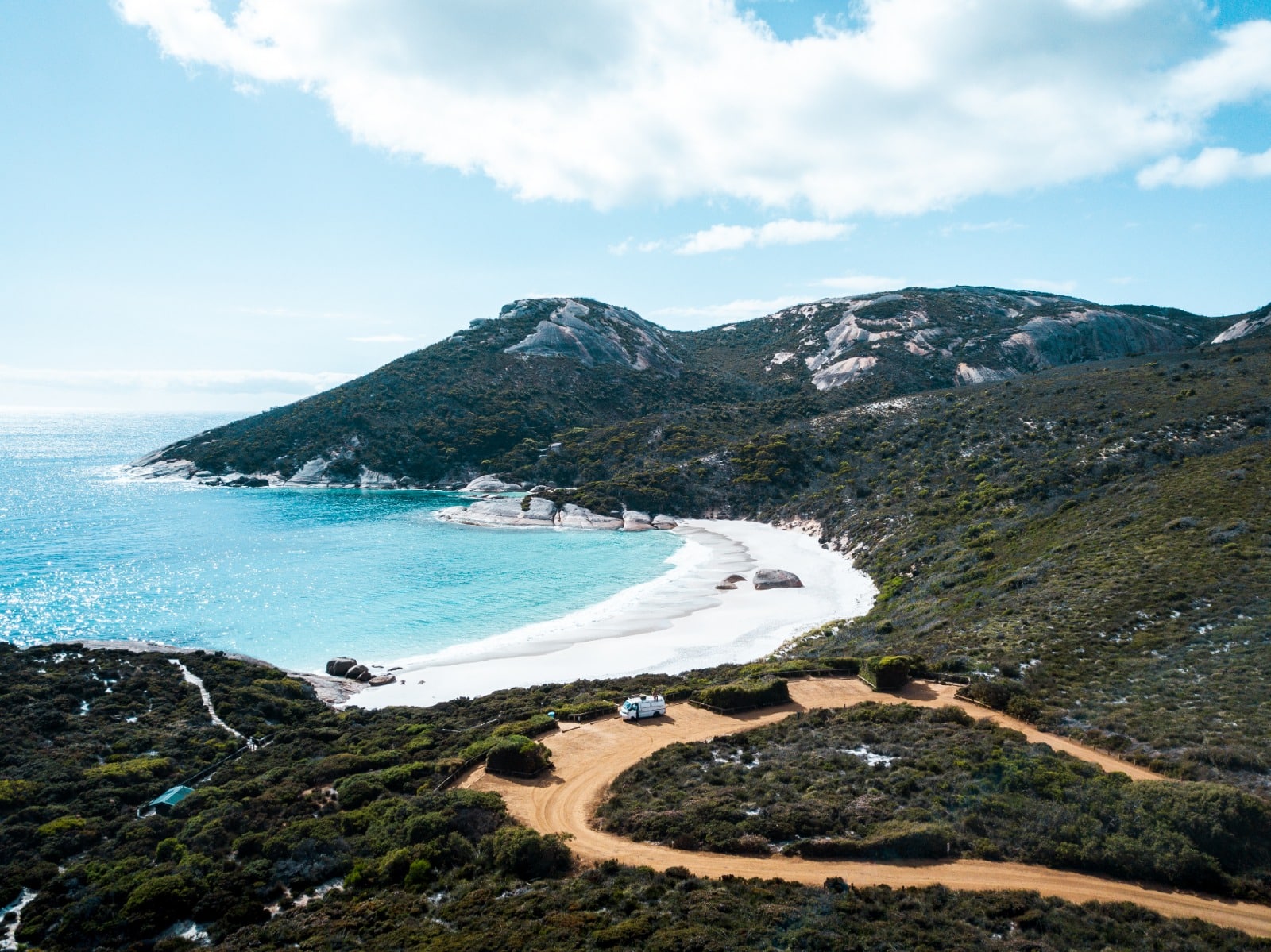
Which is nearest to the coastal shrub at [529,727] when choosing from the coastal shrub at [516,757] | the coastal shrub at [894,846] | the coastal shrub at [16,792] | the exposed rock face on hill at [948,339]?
the coastal shrub at [516,757]

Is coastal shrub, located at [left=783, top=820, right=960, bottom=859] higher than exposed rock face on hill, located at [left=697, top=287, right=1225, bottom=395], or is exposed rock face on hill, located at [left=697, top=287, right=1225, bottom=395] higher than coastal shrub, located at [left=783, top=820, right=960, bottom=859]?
exposed rock face on hill, located at [left=697, top=287, right=1225, bottom=395]

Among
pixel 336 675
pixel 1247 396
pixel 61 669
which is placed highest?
pixel 1247 396

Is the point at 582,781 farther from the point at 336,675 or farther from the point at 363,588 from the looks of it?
the point at 363,588

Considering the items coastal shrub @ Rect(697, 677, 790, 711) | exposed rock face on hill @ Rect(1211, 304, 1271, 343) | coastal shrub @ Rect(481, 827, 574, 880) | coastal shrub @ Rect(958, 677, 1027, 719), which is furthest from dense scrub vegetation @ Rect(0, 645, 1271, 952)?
exposed rock face on hill @ Rect(1211, 304, 1271, 343)

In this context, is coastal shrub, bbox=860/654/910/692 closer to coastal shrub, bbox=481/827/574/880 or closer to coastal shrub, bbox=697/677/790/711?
coastal shrub, bbox=697/677/790/711

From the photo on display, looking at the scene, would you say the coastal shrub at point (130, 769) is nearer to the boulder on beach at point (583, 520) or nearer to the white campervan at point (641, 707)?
the white campervan at point (641, 707)

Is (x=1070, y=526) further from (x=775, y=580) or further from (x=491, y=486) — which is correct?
(x=491, y=486)

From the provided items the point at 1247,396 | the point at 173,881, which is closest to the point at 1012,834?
the point at 173,881
